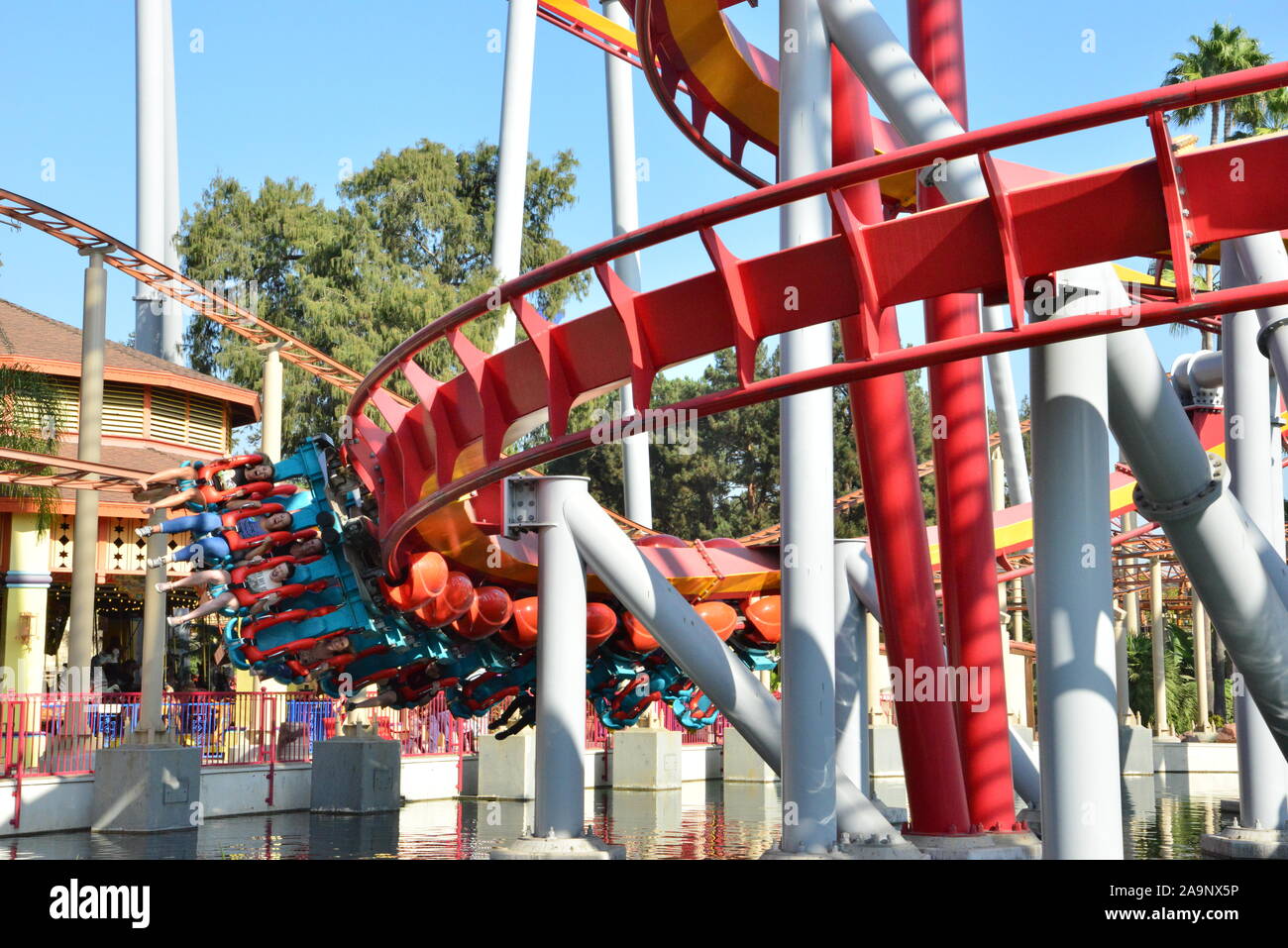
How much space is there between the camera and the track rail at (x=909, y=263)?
622 centimetres

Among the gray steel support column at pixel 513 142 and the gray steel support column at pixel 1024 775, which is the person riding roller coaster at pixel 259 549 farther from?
the gray steel support column at pixel 513 142

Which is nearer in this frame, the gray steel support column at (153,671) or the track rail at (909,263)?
the track rail at (909,263)

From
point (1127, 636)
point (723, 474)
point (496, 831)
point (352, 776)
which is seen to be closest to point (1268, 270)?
point (496, 831)

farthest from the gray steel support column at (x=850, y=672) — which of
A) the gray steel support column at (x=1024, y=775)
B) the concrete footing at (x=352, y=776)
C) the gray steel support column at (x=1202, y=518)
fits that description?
the concrete footing at (x=352, y=776)

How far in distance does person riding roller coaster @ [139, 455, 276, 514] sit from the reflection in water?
12.1 ft

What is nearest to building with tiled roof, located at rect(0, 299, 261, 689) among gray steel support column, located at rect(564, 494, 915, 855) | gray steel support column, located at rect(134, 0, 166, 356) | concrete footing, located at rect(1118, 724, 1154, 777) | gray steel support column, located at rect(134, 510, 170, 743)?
gray steel support column, located at rect(134, 0, 166, 356)

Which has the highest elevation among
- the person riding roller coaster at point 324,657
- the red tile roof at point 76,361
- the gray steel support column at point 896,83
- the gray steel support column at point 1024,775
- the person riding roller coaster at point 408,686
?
the red tile roof at point 76,361

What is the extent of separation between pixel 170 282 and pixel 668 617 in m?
11.3

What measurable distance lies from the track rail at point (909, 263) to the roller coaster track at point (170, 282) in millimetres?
10007

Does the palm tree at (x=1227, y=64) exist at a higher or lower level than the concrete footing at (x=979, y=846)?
higher

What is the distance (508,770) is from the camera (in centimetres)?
2230

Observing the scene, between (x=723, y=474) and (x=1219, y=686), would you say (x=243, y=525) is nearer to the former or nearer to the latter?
(x=1219, y=686)
